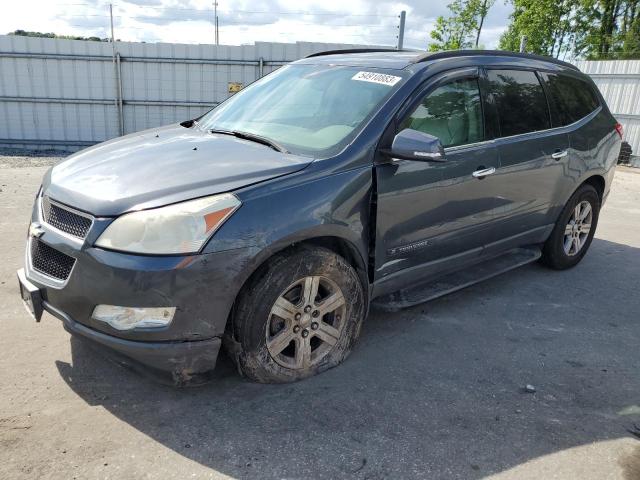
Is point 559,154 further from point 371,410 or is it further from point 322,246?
point 371,410

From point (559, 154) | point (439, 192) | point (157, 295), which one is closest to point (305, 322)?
point (157, 295)

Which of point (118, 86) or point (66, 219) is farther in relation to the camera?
point (118, 86)

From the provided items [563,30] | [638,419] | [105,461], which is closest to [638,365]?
[638,419]

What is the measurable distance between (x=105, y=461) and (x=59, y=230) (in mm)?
1167

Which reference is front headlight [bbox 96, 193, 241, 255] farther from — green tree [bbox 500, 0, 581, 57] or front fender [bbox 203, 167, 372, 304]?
green tree [bbox 500, 0, 581, 57]

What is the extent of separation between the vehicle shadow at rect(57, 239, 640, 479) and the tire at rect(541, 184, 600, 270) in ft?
3.51

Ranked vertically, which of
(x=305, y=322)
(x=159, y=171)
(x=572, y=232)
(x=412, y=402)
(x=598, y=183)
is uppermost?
(x=159, y=171)

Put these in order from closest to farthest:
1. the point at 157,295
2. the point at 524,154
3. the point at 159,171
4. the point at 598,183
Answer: the point at 157,295
the point at 159,171
the point at 524,154
the point at 598,183

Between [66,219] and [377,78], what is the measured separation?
2100 mm

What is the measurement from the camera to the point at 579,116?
5.02 metres

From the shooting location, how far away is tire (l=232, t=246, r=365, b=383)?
9.41 feet

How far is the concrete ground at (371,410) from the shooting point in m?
2.54

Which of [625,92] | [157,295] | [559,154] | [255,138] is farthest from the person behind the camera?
[625,92]

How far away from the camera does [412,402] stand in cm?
306
